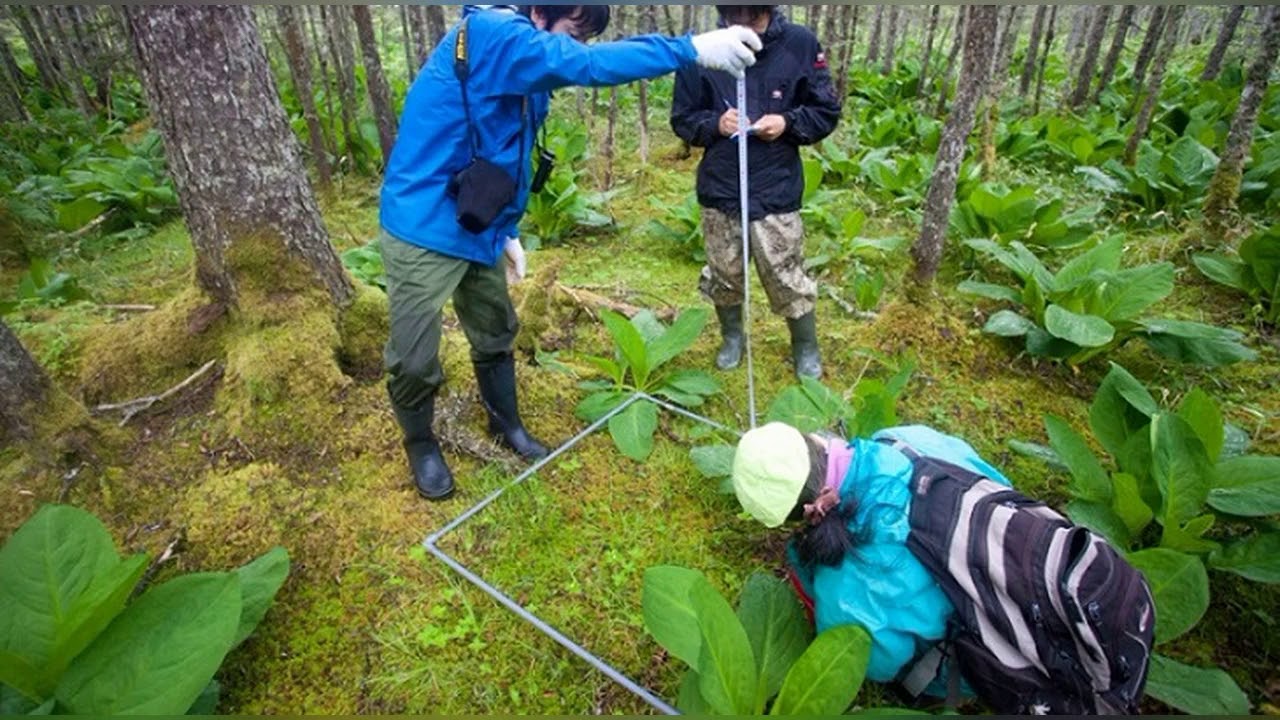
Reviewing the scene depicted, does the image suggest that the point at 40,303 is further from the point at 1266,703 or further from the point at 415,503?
the point at 1266,703

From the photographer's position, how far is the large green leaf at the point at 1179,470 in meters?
2.10

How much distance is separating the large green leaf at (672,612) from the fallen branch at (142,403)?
2.51m

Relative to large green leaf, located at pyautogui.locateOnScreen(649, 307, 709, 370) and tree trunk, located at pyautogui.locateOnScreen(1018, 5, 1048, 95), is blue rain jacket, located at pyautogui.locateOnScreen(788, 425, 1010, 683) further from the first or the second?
tree trunk, located at pyautogui.locateOnScreen(1018, 5, 1048, 95)

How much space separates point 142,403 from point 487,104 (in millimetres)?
2211

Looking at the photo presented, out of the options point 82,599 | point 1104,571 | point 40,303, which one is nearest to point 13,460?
point 82,599

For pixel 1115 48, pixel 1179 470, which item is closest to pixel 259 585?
pixel 1179 470

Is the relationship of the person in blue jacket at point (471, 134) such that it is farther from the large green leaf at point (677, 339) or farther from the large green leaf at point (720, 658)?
the large green leaf at point (720, 658)

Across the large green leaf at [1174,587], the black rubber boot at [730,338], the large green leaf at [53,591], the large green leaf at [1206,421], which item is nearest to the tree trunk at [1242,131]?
the large green leaf at [1206,421]

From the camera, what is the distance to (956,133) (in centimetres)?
331

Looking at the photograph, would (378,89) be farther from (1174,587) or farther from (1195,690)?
(1195,690)

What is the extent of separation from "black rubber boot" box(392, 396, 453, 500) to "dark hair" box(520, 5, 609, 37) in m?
1.51

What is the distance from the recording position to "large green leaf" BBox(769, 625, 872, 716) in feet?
5.09

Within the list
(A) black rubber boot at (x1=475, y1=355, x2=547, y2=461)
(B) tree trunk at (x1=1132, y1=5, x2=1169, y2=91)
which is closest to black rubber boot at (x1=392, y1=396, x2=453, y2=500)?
(A) black rubber boot at (x1=475, y1=355, x2=547, y2=461)

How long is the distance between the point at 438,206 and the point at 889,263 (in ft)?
12.9
